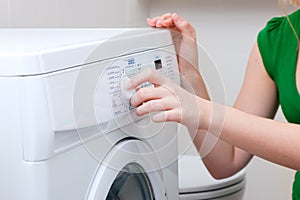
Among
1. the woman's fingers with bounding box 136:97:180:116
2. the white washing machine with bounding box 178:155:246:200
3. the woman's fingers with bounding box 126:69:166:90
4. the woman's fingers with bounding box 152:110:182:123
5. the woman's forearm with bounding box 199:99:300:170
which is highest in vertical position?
the woman's fingers with bounding box 126:69:166:90

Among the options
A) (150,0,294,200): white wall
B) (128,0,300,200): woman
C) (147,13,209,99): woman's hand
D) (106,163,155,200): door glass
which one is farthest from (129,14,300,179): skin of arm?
(150,0,294,200): white wall

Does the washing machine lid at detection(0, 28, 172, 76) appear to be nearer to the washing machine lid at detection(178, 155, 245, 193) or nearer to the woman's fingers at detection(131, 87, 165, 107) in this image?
the woman's fingers at detection(131, 87, 165, 107)

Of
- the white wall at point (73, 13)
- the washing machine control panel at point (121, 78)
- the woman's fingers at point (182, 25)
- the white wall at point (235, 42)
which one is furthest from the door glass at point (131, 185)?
the white wall at point (235, 42)

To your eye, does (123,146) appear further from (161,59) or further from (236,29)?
(236,29)

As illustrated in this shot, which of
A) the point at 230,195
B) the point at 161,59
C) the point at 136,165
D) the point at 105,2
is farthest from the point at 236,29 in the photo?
the point at 136,165

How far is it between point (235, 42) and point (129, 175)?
116 centimetres

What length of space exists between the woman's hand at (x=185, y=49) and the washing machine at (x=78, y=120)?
87mm

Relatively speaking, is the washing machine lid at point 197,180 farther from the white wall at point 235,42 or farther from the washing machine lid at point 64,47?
the washing machine lid at point 64,47

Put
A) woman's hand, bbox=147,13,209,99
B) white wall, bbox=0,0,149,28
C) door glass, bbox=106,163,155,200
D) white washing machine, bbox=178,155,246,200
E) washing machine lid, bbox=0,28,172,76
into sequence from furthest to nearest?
white washing machine, bbox=178,155,246,200, white wall, bbox=0,0,149,28, woman's hand, bbox=147,13,209,99, door glass, bbox=106,163,155,200, washing machine lid, bbox=0,28,172,76

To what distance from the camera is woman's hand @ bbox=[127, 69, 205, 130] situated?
87 cm

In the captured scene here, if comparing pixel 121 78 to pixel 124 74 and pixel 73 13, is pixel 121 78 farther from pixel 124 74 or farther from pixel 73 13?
pixel 73 13

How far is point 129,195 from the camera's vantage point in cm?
110

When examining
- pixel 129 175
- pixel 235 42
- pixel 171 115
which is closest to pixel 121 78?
pixel 171 115

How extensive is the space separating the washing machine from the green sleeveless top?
0.28m
